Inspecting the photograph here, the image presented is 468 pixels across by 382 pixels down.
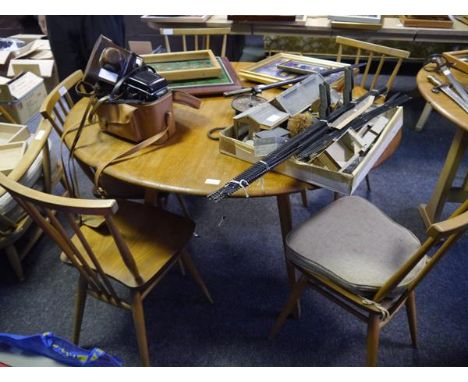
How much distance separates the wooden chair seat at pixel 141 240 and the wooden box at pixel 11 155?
0.71 metres

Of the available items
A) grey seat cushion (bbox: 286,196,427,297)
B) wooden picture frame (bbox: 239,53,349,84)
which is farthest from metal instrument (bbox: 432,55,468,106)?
grey seat cushion (bbox: 286,196,427,297)

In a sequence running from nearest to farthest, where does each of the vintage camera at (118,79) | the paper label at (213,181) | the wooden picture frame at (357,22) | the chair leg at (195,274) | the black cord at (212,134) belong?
the paper label at (213,181) → the vintage camera at (118,79) → the black cord at (212,134) → the chair leg at (195,274) → the wooden picture frame at (357,22)

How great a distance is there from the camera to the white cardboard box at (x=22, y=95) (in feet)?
8.63

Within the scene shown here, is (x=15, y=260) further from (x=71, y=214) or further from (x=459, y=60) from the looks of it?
(x=459, y=60)

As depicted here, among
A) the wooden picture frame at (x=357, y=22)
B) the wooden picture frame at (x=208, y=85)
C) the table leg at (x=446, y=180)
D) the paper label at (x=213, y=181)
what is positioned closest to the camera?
the paper label at (x=213, y=181)

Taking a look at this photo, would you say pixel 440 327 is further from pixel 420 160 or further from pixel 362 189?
pixel 420 160

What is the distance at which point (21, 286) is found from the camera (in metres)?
1.66

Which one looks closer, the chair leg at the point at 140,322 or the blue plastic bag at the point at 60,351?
the blue plastic bag at the point at 60,351

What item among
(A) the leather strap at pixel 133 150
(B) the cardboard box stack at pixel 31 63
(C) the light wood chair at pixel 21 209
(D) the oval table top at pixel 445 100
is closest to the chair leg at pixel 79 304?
(A) the leather strap at pixel 133 150

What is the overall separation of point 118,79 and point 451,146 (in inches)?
65.9

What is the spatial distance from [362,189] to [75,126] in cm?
173

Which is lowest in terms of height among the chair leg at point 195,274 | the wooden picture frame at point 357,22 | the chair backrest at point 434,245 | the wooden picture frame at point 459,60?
the chair leg at point 195,274

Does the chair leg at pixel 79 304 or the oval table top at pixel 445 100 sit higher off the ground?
the oval table top at pixel 445 100

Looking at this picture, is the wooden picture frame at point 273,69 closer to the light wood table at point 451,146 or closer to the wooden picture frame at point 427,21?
the light wood table at point 451,146
